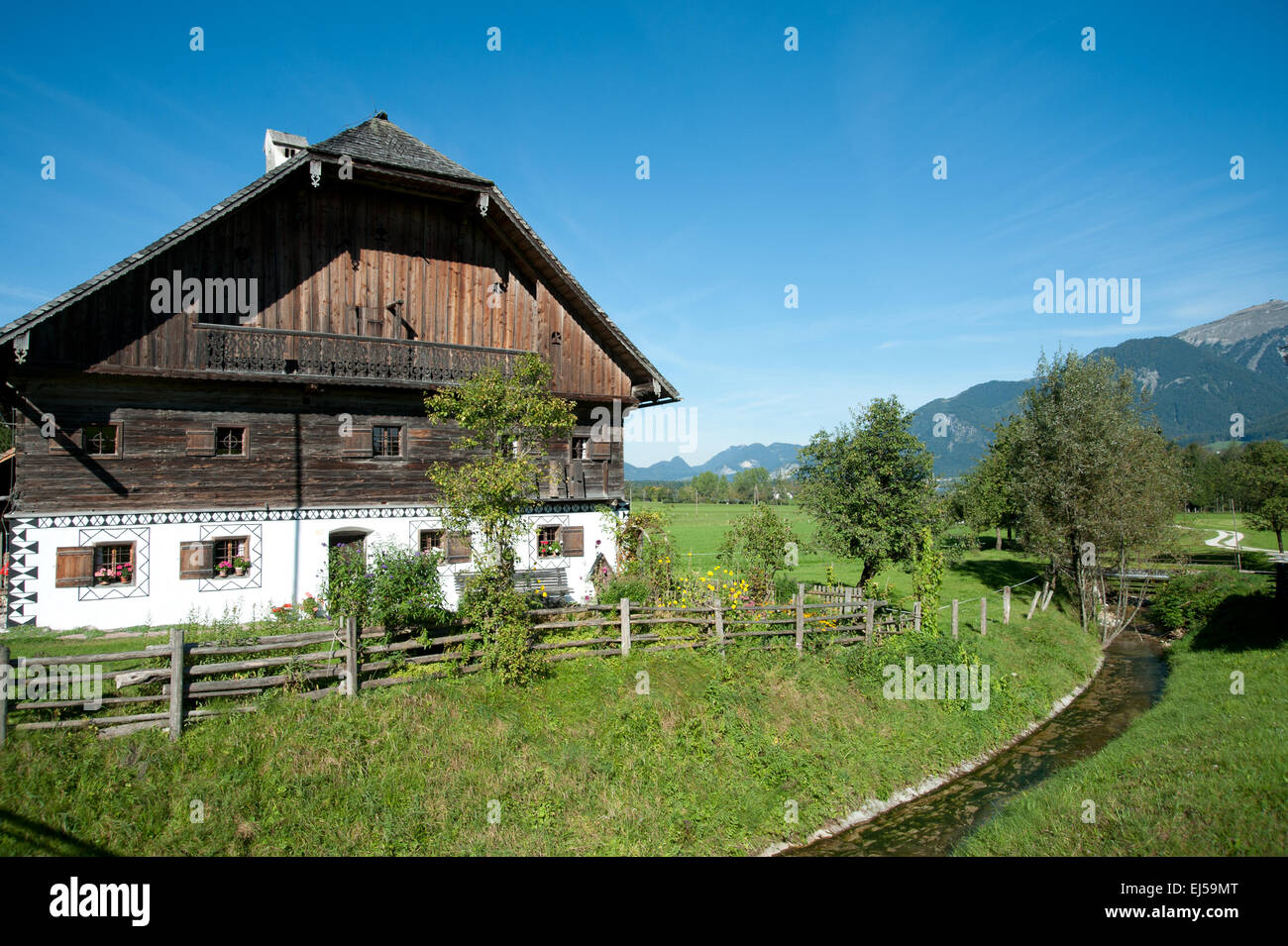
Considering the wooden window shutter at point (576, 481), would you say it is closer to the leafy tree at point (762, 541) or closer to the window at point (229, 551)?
the leafy tree at point (762, 541)

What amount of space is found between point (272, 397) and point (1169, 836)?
848 inches

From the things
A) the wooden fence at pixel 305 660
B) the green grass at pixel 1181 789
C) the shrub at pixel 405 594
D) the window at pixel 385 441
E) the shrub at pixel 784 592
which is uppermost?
the window at pixel 385 441

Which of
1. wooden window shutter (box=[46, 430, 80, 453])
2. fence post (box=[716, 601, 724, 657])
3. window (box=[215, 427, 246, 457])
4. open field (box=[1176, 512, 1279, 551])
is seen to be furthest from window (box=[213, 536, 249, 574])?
open field (box=[1176, 512, 1279, 551])

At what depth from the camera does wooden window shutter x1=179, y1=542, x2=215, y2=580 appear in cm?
1712

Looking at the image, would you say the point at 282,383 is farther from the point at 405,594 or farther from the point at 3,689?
the point at 3,689

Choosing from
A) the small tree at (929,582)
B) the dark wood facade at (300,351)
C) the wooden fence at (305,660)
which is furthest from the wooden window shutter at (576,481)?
the small tree at (929,582)

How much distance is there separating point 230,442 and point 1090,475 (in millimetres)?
30285

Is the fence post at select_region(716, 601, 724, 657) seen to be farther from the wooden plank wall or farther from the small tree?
the wooden plank wall

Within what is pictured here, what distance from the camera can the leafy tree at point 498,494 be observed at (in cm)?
1248

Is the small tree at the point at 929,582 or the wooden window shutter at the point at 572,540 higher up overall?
the wooden window shutter at the point at 572,540

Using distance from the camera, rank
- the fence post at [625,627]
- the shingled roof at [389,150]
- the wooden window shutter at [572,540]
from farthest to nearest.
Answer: the wooden window shutter at [572,540], the shingled roof at [389,150], the fence post at [625,627]

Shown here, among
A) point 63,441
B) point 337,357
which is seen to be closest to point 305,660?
point 337,357

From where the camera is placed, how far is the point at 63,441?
16.2 metres

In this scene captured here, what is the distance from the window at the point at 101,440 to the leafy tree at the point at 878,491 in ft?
68.0
